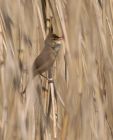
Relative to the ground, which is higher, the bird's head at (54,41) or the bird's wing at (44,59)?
the bird's head at (54,41)

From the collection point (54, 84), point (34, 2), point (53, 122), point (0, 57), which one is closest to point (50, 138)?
point (53, 122)

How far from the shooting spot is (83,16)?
126 centimetres

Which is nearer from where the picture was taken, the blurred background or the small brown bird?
the blurred background

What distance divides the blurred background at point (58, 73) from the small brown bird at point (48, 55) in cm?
2

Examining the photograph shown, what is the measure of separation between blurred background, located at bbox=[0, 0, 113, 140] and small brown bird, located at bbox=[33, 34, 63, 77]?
0.02m

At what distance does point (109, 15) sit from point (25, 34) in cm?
42

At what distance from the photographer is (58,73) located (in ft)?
4.45

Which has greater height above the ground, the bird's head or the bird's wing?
the bird's head

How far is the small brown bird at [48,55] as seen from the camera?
53.8 inches

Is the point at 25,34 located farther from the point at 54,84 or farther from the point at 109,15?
Answer: the point at 109,15

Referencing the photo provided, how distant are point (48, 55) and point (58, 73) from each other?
117mm

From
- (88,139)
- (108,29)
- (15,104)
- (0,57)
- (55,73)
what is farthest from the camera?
(108,29)

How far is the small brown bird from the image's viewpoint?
53.8 inches

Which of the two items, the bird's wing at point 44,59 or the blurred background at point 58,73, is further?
the bird's wing at point 44,59
